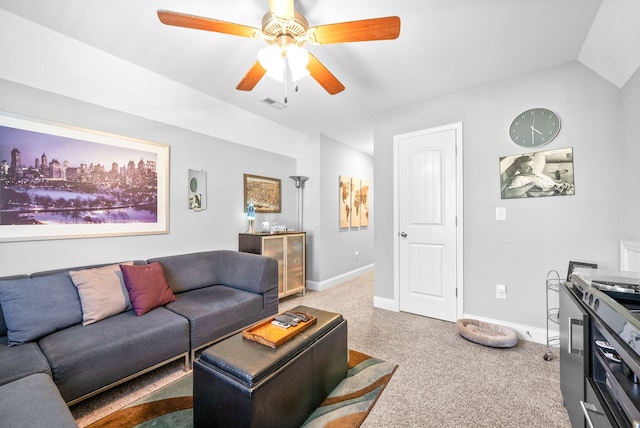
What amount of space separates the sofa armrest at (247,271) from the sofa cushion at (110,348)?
77 centimetres

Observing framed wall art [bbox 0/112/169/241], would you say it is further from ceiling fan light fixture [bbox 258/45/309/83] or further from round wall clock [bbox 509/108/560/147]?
round wall clock [bbox 509/108/560/147]

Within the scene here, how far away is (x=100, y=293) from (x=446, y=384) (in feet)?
8.39

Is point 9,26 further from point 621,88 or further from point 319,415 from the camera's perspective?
point 621,88

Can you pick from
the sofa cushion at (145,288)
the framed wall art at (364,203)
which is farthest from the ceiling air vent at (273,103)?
the framed wall art at (364,203)

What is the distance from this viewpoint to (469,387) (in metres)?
1.80

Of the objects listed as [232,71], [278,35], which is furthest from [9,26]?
[278,35]

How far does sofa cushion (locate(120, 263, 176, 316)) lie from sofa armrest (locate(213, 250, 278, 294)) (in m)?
0.65

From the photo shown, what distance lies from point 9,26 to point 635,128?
172 inches

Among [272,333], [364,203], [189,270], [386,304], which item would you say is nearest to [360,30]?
[272,333]

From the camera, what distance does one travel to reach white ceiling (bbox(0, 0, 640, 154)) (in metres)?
1.69

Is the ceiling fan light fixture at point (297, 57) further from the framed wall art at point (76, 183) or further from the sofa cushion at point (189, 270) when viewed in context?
the sofa cushion at point (189, 270)

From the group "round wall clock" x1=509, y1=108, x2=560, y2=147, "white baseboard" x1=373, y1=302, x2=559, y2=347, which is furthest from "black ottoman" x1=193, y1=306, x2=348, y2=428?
"round wall clock" x1=509, y1=108, x2=560, y2=147

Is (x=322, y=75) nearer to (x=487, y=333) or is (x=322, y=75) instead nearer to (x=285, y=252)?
(x=285, y=252)

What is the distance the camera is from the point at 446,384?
72.3 inches
